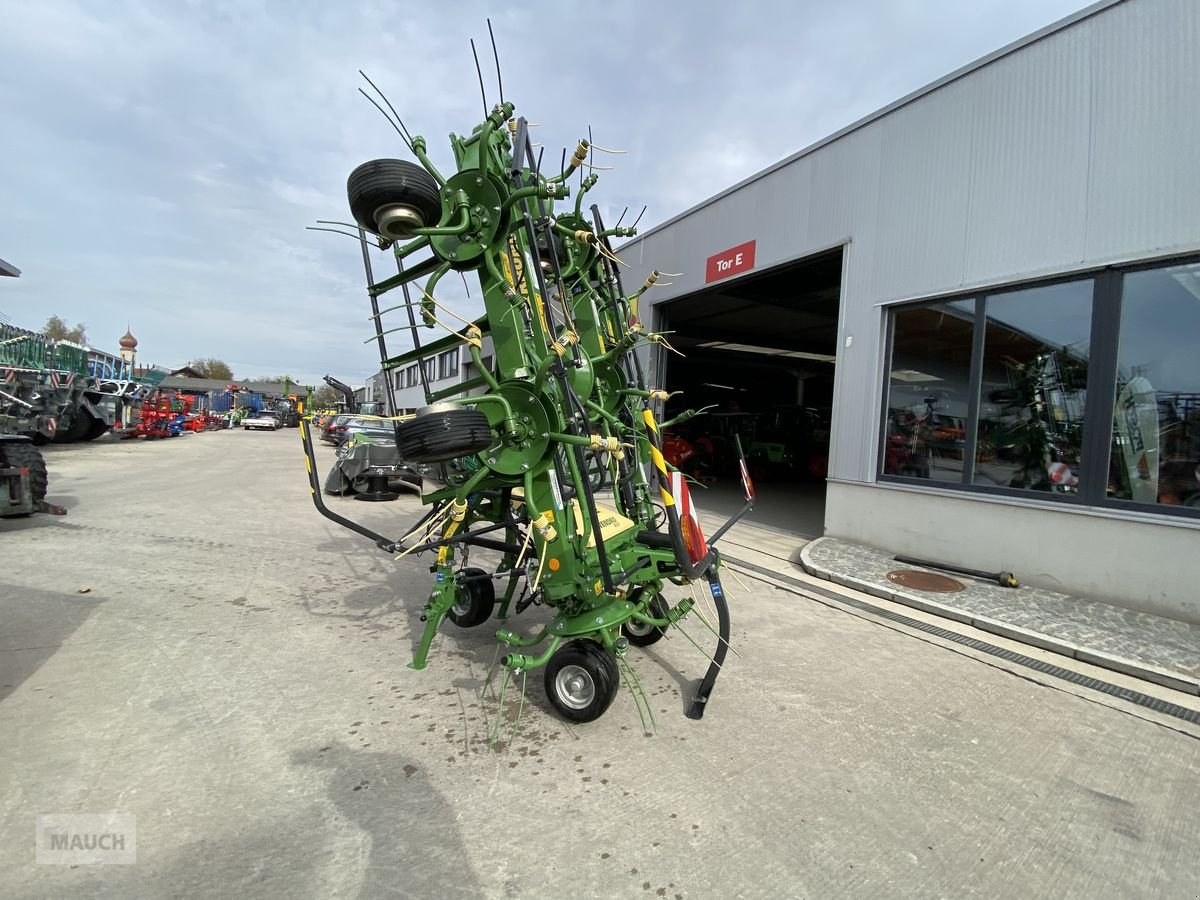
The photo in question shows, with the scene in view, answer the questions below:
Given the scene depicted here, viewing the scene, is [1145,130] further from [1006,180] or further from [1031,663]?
[1031,663]

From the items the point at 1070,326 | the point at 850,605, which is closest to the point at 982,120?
the point at 1070,326

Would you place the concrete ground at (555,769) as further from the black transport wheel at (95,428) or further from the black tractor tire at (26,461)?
the black transport wheel at (95,428)

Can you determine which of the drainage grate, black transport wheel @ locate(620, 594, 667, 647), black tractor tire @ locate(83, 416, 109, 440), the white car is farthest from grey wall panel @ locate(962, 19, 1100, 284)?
the white car

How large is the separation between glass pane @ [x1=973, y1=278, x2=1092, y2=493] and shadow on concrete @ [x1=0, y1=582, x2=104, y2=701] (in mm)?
8458

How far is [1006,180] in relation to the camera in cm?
619

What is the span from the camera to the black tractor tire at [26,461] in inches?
311

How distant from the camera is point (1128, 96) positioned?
17.7 ft

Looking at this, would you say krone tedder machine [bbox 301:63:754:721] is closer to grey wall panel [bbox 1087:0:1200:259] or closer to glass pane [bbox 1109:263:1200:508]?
glass pane [bbox 1109:263:1200:508]

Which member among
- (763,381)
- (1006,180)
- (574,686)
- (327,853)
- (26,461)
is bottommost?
(327,853)

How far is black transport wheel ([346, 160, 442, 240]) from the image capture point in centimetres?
334

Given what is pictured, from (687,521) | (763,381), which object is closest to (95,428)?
(763,381)

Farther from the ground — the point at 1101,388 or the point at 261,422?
the point at 1101,388

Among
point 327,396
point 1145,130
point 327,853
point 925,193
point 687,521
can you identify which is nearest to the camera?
point 327,853

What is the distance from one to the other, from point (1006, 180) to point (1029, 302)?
131cm
